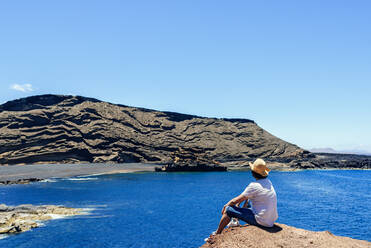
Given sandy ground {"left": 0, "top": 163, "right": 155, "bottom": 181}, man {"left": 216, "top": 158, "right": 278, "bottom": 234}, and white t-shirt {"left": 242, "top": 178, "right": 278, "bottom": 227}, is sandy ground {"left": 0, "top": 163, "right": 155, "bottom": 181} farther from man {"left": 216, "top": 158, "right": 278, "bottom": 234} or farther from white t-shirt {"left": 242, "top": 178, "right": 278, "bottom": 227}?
white t-shirt {"left": 242, "top": 178, "right": 278, "bottom": 227}

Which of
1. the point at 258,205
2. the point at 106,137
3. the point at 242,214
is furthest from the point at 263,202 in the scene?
the point at 106,137

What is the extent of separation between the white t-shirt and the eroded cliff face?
122 metres

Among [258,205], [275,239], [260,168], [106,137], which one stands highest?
[106,137]

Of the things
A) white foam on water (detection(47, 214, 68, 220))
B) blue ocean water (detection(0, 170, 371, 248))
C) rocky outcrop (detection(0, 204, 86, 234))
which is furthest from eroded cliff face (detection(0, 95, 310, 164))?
white foam on water (detection(47, 214, 68, 220))

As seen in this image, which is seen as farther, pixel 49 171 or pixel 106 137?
pixel 106 137

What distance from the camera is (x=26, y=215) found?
36.5 metres

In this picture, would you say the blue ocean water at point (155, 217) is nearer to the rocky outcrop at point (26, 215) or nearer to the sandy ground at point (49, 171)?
the rocky outcrop at point (26, 215)

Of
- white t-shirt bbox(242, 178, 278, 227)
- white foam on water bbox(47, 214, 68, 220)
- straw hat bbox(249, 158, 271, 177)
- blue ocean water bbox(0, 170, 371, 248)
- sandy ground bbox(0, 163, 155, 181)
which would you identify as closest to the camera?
white t-shirt bbox(242, 178, 278, 227)

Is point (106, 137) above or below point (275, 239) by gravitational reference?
above

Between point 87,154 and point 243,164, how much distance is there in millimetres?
83823

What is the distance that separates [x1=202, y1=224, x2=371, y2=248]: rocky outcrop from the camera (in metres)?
7.88

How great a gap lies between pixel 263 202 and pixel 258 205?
0.18m

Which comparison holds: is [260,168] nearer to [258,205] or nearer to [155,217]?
[258,205]

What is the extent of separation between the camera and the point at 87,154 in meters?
153
